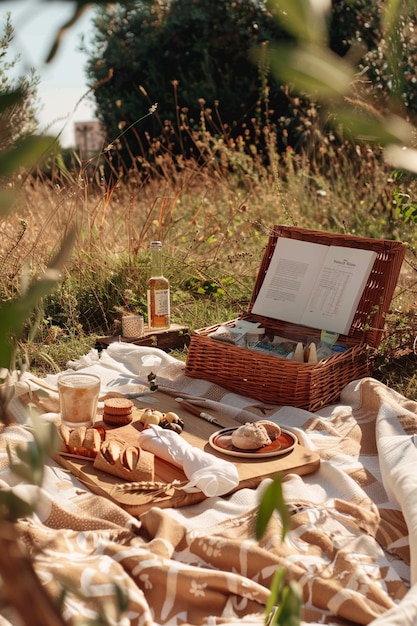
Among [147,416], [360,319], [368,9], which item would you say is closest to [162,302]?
[360,319]

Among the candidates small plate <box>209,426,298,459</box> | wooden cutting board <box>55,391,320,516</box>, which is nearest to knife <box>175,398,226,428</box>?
wooden cutting board <box>55,391,320,516</box>

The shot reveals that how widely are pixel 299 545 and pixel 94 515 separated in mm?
544

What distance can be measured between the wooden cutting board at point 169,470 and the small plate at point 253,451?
0.02 meters

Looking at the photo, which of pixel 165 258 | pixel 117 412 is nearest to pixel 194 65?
pixel 165 258

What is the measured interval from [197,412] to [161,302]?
3.78 ft

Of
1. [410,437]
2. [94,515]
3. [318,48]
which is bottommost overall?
[94,515]

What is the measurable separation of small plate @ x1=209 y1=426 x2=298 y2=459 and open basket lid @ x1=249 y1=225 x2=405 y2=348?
2.89ft

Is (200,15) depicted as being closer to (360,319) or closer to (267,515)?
(360,319)

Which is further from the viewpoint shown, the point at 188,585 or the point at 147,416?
the point at 147,416

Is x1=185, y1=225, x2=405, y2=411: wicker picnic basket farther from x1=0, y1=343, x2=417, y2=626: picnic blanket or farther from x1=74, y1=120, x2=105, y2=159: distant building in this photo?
x1=74, y1=120, x2=105, y2=159: distant building

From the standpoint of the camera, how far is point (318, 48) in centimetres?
24

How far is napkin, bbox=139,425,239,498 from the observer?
2.20 meters

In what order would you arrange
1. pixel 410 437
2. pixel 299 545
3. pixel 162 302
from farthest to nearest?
pixel 162 302 < pixel 410 437 < pixel 299 545

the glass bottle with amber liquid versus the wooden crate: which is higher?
the glass bottle with amber liquid
